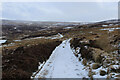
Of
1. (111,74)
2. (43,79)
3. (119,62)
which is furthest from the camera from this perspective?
(119,62)

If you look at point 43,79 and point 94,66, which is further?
point 94,66

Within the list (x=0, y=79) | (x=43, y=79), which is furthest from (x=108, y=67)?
(x=0, y=79)

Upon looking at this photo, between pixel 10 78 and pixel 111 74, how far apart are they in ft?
27.1

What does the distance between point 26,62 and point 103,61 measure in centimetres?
853

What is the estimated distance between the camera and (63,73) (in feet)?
34.8

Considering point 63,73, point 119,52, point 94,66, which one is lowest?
point 63,73

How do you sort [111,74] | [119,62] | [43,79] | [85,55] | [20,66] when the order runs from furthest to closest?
[85,55]
[20,66]
[119,62]
[43,79]
[111,74]

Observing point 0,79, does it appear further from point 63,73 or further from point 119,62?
point 119,62

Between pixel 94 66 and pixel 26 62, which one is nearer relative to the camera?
→ pixel 94 66

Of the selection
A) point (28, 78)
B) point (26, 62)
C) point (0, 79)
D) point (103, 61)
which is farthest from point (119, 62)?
point (0, 79)

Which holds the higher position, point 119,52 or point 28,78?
point 119,52

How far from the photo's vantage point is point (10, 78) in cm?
891

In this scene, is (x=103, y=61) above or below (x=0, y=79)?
above

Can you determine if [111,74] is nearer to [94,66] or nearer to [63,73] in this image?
[94,66]
